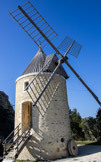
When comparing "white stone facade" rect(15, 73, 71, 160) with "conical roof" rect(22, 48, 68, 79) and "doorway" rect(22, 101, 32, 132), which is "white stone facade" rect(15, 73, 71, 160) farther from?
"doorway" rect(22, 101, 32, 132)

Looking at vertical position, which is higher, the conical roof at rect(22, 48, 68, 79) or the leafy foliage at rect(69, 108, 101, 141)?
the conical roof at rect(22, 48, 68, 79)

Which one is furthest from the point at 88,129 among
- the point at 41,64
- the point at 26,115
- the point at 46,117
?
the point at 41,64

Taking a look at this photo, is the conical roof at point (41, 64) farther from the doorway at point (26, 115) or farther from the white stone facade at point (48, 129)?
the doorway at point (26, 115)

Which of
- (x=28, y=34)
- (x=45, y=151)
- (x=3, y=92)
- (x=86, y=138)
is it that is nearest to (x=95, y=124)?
(x=86, y=138)

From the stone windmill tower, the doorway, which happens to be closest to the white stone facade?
the stone windmill tower

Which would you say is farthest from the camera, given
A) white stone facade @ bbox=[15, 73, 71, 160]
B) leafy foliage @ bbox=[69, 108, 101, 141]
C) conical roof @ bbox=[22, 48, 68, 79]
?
leafy foliage @ bbox=[69, 108, 101, 141]

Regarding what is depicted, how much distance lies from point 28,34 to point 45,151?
7.12 m

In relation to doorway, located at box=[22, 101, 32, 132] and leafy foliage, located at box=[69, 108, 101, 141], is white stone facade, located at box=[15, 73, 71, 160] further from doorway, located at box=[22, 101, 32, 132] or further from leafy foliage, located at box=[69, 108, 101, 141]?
leafy foliage, located at box=[69, 108, 101, 141]

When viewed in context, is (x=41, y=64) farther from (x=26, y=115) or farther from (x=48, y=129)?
(x=48, y=129)

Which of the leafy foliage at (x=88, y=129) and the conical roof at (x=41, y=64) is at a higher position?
the conical roof at (x=41, y=64)

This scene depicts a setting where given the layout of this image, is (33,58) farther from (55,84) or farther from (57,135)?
(57,135)

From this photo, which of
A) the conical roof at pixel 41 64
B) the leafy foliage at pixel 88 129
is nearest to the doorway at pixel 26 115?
the conical roof at pixel 41 64

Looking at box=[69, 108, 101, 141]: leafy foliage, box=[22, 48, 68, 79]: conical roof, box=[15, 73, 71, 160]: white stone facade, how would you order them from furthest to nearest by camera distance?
box=[69, 108, 101, 141]: leafy foliage
box=[22, 48, 68, 79]: conical roof
box=[15, 73, 71, 160]: white stone facade

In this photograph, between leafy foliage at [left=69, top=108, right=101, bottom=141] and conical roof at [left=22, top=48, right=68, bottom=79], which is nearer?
conical roof at [left=22, top=48, right=68, bottom=79]
